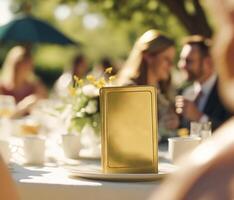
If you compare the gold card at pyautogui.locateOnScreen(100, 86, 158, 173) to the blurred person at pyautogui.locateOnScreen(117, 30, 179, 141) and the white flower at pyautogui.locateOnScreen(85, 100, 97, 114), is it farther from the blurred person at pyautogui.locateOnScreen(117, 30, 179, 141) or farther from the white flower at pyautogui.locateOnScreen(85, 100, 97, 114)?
the blurred person at pyautogui.locateOnScreen(117, 30, 179, 141)

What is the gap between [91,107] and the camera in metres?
3.46

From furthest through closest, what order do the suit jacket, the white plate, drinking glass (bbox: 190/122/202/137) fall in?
the suit jacket
drinking glass (bbox: 190/122/202/137)
the white plate

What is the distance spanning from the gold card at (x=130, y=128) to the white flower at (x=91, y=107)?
0.95 meters

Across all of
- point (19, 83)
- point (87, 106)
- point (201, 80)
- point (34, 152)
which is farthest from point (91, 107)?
point (19, 83)

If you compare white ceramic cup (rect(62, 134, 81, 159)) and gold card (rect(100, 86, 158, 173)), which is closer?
gold card (rect(100, 86, 158, 173))

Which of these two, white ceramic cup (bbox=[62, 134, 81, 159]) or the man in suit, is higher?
the man in suit

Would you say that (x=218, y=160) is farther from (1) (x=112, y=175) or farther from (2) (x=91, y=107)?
(2) (x=91, y=107)

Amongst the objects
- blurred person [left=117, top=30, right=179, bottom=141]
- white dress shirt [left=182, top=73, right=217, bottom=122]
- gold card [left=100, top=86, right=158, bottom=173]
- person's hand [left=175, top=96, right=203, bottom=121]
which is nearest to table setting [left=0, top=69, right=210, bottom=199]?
gold card [left=100, top=86, right=158, bottom=173]

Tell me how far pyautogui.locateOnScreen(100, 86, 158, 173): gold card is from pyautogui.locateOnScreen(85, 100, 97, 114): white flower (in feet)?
3.11

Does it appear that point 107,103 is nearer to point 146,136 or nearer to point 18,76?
point 146,136

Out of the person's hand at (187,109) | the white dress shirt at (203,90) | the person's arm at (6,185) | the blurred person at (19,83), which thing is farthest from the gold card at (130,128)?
the blurred person at (19,83)

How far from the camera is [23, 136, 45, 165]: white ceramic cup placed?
3102mm

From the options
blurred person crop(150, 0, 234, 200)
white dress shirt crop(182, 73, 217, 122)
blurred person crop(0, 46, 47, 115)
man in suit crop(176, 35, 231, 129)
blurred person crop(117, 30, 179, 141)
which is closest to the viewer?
blurred person crop(150, 0, 234, 200)

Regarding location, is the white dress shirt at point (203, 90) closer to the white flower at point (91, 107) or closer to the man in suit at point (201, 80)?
the man in suit at point (201, 80)
